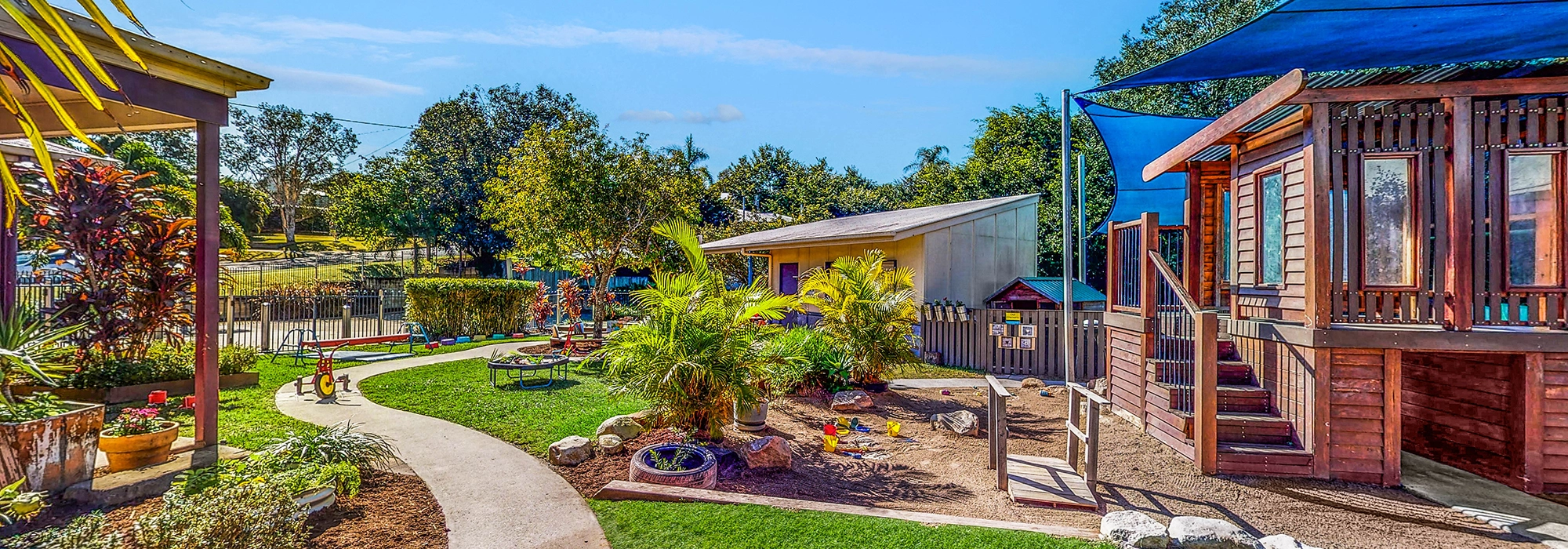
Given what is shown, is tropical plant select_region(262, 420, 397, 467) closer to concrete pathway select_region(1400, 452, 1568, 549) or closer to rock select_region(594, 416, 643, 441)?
rock select_region(594, 416, 643, 441)

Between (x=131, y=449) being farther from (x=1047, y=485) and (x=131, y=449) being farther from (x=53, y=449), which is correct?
(x=1047, y=485)

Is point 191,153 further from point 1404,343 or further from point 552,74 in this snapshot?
point 1404,343

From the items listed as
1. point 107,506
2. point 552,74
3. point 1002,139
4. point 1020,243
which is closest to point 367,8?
point 107,506

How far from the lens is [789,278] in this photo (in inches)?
818

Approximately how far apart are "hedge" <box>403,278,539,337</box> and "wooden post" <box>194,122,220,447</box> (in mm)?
11785

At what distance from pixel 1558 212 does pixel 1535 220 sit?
16 centimetres

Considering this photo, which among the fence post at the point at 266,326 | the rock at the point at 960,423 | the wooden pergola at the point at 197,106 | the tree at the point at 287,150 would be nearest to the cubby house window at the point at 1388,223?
the rock at the point at 960,423

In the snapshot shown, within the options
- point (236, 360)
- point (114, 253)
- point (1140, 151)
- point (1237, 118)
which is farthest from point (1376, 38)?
point (236, 360)

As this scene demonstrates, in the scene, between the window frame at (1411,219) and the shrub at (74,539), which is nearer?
the shrub at (74,539)

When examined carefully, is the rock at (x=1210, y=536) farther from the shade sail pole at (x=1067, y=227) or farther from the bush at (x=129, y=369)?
the bush at (x=129, y=369)

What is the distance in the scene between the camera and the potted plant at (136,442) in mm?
5551

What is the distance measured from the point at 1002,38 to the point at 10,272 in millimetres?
17194

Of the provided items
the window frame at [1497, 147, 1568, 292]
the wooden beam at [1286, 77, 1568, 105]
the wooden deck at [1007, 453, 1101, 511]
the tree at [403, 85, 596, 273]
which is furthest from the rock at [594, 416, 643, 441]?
the tree at [403, 85, 596, 273]

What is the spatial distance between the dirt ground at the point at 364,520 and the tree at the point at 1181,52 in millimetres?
21997
